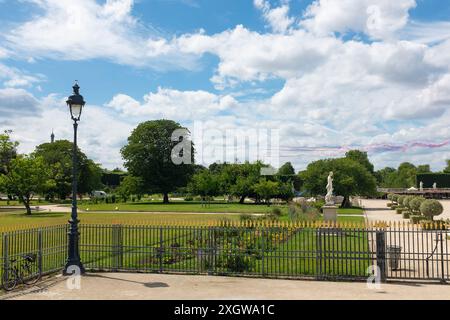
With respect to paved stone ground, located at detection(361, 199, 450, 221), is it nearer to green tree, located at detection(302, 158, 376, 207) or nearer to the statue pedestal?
green tree, located at detection(302, 158, 376, 207)

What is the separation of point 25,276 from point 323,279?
858 cm

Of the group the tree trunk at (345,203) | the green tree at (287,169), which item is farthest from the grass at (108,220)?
the green tree at (287,169)

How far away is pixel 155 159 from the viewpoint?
77.0 m

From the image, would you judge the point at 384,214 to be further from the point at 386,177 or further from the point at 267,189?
the point at 386,177

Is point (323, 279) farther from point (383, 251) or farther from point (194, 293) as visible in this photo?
point (194, 293)

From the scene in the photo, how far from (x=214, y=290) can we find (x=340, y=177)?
161 ft

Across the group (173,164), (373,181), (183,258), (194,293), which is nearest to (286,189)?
(373,181)

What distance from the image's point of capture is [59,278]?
14.3 m

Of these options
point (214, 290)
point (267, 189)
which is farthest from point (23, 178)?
point (214, 290)

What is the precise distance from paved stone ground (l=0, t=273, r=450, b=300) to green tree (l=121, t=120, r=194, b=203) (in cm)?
6192

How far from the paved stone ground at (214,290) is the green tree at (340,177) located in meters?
46.9

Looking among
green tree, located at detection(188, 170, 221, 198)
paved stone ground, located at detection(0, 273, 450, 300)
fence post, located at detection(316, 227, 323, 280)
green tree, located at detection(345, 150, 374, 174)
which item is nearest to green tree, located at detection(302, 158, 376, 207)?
green tree, located at detection(188, 170, 221, 198)

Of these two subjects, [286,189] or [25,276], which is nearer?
[25,276]

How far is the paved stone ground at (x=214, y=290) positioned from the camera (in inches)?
470
